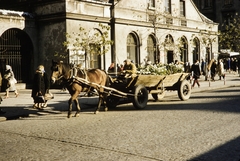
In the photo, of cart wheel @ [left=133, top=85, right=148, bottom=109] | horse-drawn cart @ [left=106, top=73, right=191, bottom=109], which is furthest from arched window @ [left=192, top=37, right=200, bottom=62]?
cart wheel @ [left=133, top=85, right=148, bottom=109]

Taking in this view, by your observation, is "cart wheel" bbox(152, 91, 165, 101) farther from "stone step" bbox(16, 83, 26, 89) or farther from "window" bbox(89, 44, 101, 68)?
"stone step" bbox(16, 83, 26, 89)

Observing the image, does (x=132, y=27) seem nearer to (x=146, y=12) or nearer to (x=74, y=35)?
(x=146, y=12)

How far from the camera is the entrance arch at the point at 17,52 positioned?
21.2 metres

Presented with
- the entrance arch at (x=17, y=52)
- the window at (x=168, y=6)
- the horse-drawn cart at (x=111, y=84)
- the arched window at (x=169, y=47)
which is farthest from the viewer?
the window at (x=168, y=6)

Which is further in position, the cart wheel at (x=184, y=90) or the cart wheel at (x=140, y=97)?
the cart wheel at (x=184, y=90)

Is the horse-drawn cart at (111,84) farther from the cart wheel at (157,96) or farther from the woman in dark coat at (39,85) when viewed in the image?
the woman in dark coat at (39,85)

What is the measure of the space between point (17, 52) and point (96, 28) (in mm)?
5771

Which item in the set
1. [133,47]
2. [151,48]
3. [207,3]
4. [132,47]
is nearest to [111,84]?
[132,47]

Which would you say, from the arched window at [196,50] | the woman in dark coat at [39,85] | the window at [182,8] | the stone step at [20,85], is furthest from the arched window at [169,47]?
the woman in dark coat at [39,85]

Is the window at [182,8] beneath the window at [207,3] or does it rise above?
beneath

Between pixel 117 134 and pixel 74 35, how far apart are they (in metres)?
15.5

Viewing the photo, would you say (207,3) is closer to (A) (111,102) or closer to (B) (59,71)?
(A) (111,102)

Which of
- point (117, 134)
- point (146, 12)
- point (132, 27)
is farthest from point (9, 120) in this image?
point (146, 12)

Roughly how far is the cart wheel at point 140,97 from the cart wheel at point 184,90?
8.22ft
